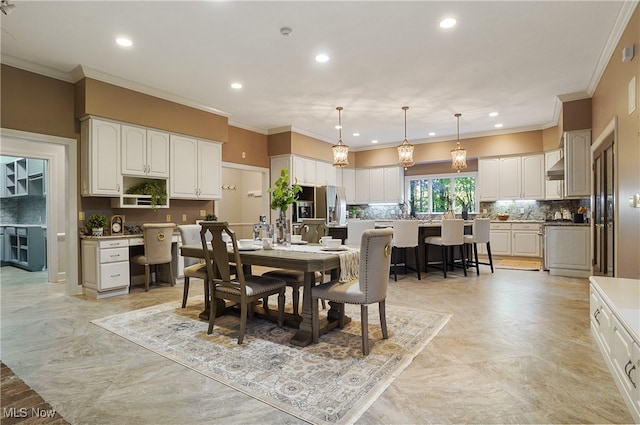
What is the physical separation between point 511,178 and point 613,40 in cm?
461

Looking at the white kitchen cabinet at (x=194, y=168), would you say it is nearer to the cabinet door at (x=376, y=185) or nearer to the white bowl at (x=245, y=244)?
the white bowl at (x=245, y=244)

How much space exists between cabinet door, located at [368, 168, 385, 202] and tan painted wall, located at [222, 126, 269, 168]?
3.40m

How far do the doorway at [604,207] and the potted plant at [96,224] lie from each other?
6.28m

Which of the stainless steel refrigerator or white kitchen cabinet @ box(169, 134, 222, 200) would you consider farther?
the stainless steel refrigerator

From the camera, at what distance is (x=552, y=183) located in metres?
7.39

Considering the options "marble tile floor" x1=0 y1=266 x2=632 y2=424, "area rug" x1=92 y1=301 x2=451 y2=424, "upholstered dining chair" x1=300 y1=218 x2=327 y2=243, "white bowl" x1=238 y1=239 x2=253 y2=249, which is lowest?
"marble tile floor" x1=0 y1=266 x2=632 y2=424

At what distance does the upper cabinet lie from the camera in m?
7.62

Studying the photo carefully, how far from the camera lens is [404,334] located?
10.0 ft

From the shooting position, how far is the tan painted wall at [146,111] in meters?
4.51

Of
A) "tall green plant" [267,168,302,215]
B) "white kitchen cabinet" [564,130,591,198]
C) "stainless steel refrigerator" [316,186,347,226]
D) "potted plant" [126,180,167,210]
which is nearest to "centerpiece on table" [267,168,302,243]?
"tall green plant" [267,168,302,215]

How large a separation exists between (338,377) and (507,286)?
383 centimetres

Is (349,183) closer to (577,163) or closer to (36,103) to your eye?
(577,163)

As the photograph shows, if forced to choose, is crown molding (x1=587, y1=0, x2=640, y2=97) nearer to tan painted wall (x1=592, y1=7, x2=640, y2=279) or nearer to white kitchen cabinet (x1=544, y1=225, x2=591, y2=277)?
tan painted wall (x1=592, y1=7, x2=640, y2=279)

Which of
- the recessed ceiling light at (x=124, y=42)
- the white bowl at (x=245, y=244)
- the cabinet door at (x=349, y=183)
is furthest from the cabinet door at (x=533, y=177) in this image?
the recessed ceiling light at (x=124, y=42)
